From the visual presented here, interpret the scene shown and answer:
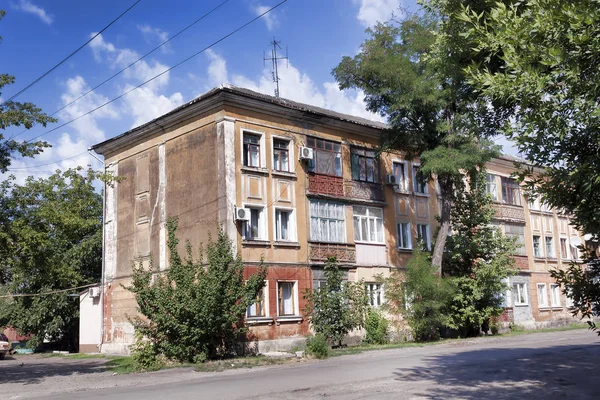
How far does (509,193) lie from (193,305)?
26950mm

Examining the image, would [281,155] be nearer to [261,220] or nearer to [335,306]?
[261,220]

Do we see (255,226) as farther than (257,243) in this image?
Yes

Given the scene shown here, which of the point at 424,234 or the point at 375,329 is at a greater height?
the point at 424,234

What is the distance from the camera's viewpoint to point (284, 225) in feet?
88.0

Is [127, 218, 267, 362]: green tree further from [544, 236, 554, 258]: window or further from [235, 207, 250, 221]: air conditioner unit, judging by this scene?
[544, 236, 554, 258]: window

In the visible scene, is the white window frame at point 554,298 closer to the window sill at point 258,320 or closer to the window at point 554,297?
the window at point 554,297

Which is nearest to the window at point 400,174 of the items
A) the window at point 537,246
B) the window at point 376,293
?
the window at point 376,293

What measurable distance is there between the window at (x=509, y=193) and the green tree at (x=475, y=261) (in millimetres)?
9119

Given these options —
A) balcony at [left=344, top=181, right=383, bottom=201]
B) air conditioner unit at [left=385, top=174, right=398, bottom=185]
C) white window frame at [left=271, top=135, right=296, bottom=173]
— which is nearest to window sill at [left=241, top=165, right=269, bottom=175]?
white window frame at [left=271, top=135, right=296, bottom=173]

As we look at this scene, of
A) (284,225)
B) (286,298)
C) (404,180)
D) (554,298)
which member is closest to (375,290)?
(286,298)

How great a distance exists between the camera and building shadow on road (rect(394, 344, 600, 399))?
1077cm

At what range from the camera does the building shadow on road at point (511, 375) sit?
35.3ft

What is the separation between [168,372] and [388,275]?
574 inches

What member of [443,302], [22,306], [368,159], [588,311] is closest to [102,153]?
[22,306]
